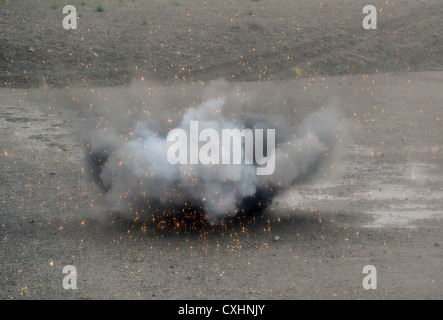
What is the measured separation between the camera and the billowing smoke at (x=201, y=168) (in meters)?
6.96

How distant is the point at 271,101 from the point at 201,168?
21.0ft

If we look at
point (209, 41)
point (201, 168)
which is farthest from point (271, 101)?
point (201, 168)

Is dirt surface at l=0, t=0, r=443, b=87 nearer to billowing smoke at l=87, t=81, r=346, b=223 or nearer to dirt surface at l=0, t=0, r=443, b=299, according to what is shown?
dirt surface at l=0, t=0, r=443, b=299

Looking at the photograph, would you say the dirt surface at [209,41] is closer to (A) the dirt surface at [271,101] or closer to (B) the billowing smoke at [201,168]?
(A) the dirt surface at [271,101]

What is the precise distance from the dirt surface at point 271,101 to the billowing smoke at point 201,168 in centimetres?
35

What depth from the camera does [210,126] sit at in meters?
7.26

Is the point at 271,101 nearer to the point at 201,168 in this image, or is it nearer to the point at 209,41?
the point at 209,41

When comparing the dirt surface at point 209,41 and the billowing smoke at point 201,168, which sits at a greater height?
the dirt surface at point 209,41

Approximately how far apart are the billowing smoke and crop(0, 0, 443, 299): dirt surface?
0.35 m

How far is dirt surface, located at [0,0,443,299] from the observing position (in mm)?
6004

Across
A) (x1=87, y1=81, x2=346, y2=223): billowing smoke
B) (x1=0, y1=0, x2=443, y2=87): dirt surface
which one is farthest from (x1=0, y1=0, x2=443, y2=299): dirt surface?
(x1=87, y1=81, x2=346, y2=223): billowing smoke

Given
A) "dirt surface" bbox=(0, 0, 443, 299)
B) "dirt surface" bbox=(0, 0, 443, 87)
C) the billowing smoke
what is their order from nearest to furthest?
1. "dirt surface" bbox=(0, 0, 443, 299)
2. the billowing smoke
3. "dirt surface" bbox=(0, 0, 443, 87)

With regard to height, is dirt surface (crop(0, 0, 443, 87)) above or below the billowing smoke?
above

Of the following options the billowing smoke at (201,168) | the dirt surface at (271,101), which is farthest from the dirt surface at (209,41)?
the billowing smoke at (201,168)
